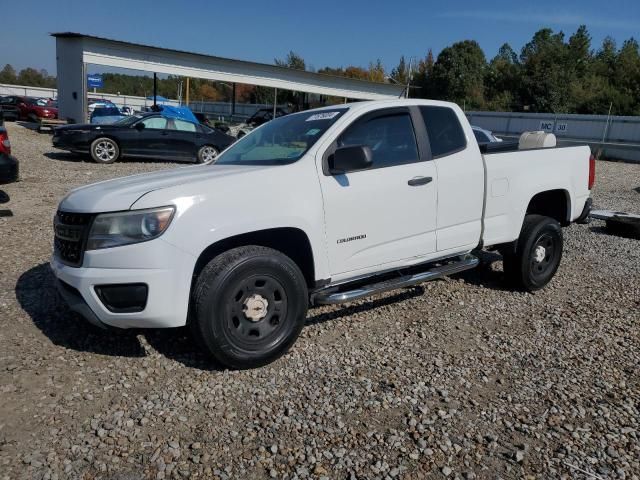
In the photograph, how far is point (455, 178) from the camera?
4570 millimetres

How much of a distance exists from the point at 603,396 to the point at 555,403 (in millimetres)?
384

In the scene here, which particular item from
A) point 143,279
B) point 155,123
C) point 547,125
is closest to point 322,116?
point 143,279

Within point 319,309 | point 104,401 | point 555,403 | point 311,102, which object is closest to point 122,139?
point 319,309

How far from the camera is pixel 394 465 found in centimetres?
273

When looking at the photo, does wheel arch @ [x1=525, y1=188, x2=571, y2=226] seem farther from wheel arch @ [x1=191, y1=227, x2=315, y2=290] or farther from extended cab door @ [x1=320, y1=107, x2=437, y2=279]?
wheel arch @ [x1=191, y1=227, x2=315, y2=290]

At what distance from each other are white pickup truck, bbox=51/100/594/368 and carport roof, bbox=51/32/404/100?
72.2 ft

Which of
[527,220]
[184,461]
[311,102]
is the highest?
[311,102]

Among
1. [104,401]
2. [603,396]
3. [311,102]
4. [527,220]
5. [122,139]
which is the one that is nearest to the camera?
[104,401]

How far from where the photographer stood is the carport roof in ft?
77.3

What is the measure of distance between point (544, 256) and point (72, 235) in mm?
4542

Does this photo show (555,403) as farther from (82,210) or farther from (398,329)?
(82,210)

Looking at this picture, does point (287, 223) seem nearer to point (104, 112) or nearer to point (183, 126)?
point (183, 126)

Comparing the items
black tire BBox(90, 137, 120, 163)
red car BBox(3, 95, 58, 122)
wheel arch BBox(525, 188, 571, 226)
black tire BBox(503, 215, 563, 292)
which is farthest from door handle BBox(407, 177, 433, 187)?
red car BBox(3, 95, 58, 122)

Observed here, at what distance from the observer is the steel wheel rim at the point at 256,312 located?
3.49 meters
